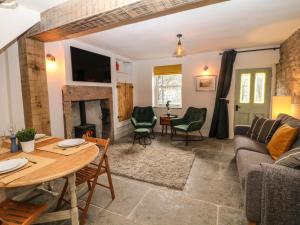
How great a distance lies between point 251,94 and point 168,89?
2269 mm

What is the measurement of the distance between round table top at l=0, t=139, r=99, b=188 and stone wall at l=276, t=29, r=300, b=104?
11.5 feet

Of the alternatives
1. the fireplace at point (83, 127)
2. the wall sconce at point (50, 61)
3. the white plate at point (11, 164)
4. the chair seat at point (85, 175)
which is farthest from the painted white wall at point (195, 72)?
the white plate at point (11, 164)

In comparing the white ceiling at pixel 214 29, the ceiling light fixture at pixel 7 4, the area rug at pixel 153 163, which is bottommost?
the area rug at pixel 153 163

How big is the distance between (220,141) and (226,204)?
8.34 ft

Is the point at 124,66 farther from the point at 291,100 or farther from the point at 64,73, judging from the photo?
the point at 291,100

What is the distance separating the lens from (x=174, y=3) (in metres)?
1.47

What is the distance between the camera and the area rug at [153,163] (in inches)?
93.8

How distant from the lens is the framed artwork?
14.7 feet

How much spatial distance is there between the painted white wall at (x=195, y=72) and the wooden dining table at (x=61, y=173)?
3755mm

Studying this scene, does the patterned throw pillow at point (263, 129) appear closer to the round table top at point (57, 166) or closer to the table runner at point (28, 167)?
the round table top at point (57, 166)

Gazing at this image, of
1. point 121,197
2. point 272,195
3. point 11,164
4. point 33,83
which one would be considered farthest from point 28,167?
point 272,195

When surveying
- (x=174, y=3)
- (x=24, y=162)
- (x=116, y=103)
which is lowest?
(x=24, y=162)

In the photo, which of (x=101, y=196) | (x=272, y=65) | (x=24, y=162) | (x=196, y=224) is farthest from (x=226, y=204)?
(x=272, y=65)

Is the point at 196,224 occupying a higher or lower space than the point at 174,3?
lower
